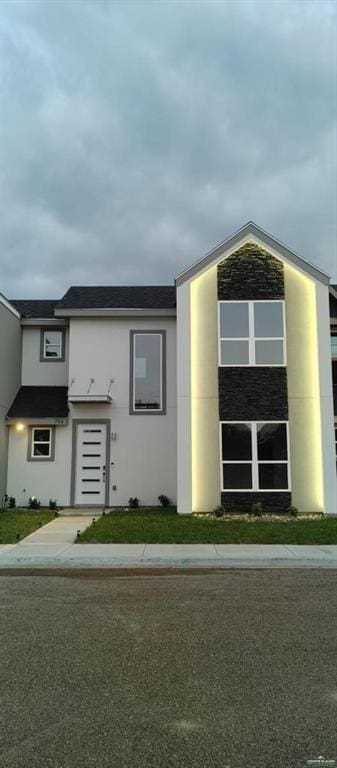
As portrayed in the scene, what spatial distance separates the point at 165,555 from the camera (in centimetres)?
948

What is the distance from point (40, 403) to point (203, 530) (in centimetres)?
740

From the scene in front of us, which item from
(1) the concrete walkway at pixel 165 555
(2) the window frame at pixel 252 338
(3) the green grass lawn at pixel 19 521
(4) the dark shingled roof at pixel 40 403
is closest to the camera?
(1) the concrete walkway at pixel 165 555

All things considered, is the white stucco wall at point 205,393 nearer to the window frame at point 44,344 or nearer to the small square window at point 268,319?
the small square window at point 268,319

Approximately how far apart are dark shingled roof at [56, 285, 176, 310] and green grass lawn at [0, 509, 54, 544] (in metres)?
6.30

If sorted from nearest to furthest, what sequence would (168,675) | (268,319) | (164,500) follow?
(168,675)
(268,319)
(164,500)

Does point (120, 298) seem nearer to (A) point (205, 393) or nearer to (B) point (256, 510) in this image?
(A) point (205, 393)

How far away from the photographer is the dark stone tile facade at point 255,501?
14555 mm

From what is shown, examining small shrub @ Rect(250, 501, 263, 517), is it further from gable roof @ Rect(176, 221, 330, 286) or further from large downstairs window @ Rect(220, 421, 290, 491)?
gable roof @ Rect(176, 221, 330, 286)

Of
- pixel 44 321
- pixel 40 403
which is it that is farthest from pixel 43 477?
pixel 44 321

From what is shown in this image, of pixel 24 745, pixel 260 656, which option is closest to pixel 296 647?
pixel 260 656

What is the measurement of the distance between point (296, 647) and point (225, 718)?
5.65 feet

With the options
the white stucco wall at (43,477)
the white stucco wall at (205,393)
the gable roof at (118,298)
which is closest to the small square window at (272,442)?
the white stucco wall at (205,393)

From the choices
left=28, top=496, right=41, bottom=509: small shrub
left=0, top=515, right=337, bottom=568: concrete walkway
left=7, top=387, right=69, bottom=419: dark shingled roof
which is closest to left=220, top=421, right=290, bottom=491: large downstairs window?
left=0, top=515, right=337, bottom=568: concrete walkway

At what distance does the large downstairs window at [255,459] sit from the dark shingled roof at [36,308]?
25.3 feet
